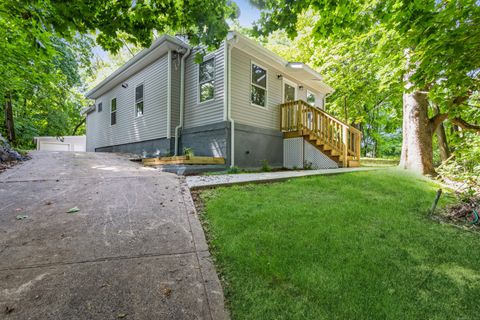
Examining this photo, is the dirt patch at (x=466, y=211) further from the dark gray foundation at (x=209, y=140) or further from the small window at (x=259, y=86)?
the small window at (x=259, y=86)

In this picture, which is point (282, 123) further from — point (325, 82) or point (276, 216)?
point (276, 216)

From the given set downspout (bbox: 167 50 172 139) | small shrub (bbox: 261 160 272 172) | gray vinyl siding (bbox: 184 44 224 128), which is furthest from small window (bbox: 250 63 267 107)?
downspout (bbox: 167 50 172 139)

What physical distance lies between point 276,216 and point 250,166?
15.6ft

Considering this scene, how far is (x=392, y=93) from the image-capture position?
973 cm

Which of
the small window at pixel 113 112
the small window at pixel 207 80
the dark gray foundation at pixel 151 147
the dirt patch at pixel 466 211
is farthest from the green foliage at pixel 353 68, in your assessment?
the small window at pixel 113 112

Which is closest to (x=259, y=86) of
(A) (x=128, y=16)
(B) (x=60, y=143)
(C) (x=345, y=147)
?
(C) (x=345, y=147)

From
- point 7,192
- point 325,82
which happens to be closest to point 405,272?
point 7,192

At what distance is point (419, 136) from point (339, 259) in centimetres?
671

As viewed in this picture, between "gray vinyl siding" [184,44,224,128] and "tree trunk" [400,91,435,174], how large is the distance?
5.54 metres

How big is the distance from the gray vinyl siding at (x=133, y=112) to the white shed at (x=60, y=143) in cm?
1062

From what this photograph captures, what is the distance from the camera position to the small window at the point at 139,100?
32.1ft

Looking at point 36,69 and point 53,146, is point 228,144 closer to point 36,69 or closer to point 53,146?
point 36,69

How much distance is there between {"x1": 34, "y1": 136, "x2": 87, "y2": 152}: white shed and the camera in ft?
69.9

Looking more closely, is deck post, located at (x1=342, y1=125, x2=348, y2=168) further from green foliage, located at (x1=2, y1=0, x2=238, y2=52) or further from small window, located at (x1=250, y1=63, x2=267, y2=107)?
green foliage, located at (x1=2, y1=0, x2=238, y2=52)
